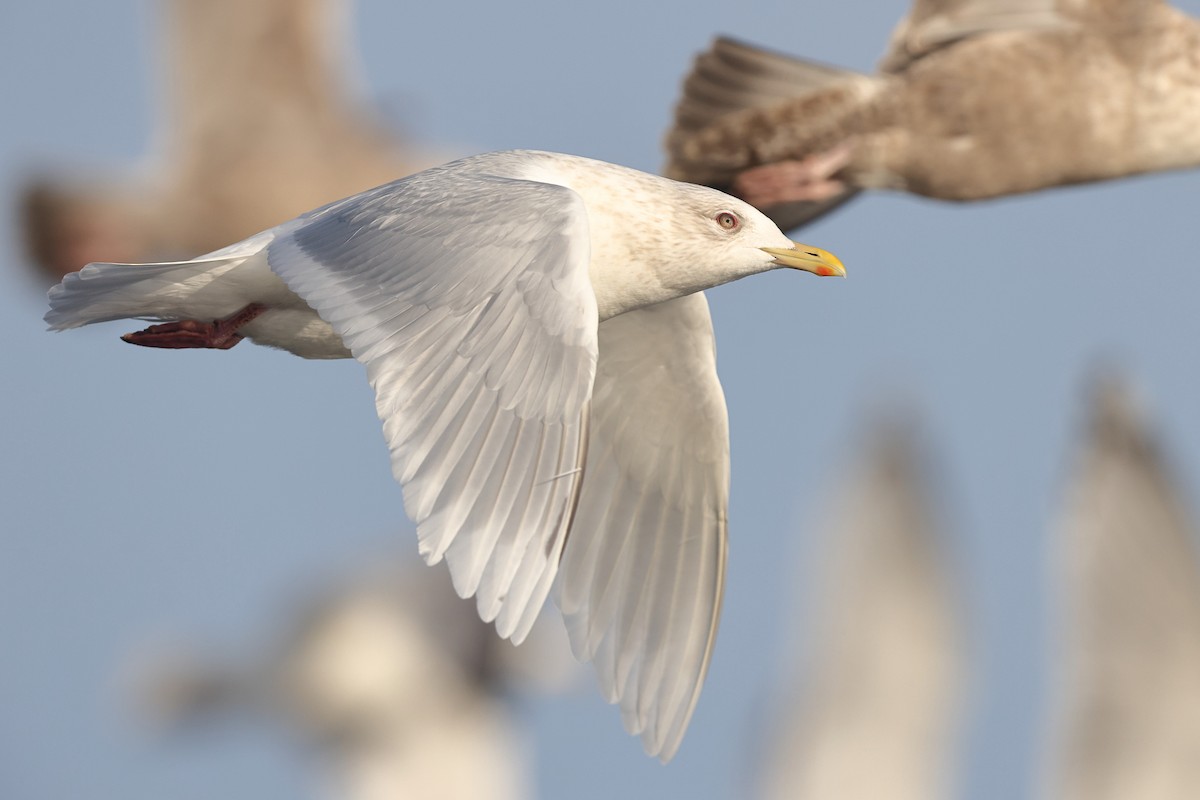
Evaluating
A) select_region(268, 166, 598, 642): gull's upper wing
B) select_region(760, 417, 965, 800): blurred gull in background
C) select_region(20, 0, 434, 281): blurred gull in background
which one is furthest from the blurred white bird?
select_region(20, 0, 434, 281): blurred gull in background

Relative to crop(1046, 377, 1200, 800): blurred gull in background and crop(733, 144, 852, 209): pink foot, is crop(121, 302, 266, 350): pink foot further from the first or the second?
crop(1046, 377, 1200, 800): blurred gull in background

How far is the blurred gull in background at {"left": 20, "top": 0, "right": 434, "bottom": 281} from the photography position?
12.4 metres

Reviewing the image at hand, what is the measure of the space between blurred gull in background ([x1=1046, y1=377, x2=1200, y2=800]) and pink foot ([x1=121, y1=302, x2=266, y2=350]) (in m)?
4.22

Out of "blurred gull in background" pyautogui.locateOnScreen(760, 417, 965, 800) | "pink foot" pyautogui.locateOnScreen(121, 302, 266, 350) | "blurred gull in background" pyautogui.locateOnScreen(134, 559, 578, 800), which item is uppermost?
"pink foot" pyautogui.locateOnScreen(121, 302, 266, 350)

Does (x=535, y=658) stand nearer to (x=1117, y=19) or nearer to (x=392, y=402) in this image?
(x=1117, y=19)

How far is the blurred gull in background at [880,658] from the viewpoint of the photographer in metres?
10.3

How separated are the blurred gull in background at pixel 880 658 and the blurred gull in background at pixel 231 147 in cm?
429

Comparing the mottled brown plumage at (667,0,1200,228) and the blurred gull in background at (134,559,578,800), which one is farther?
the blurred gull in background at (134,559,578,800)

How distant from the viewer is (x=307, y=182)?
12891mm

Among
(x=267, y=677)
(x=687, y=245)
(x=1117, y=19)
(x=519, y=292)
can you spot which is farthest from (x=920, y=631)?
(x=267, y=677)

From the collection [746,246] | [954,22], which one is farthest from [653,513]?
[954,22]

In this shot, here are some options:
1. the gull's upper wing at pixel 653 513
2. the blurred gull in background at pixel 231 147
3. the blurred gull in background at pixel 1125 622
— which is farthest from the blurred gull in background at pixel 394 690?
the gull's upper wing at pixel 653 513

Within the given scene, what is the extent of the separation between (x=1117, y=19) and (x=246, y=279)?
12.0 ft

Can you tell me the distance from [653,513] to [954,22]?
2.64m
